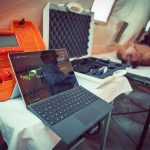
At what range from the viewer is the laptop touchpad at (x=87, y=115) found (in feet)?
2.06

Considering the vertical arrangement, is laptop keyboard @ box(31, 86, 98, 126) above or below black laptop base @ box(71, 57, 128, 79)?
below

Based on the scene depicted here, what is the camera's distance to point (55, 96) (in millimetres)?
728

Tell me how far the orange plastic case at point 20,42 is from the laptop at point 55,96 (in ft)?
0.29

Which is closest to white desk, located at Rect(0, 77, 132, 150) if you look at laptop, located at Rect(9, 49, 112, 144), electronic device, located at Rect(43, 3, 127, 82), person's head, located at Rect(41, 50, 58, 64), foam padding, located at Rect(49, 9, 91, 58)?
laptop, located at Rect(9, 49, 112, 144)

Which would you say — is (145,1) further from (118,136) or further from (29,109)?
(29,109)

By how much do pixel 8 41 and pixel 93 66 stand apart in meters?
0.51

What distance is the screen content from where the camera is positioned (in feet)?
2.59

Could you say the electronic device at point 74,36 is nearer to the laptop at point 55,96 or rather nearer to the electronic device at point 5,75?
the laptop at point 55,96

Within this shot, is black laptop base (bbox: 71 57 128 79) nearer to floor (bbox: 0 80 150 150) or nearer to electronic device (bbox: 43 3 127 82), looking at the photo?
electronic device (bbox: 43 3 127 82)

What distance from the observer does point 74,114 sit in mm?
645

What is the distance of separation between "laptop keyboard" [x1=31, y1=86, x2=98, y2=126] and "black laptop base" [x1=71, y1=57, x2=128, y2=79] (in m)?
0.18

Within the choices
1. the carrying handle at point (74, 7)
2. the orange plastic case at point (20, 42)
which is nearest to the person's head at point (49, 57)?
the orange plastic case at point (20, 42)

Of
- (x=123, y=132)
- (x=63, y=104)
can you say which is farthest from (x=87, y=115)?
(x=123, y=132)

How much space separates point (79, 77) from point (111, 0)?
0.97 meters
